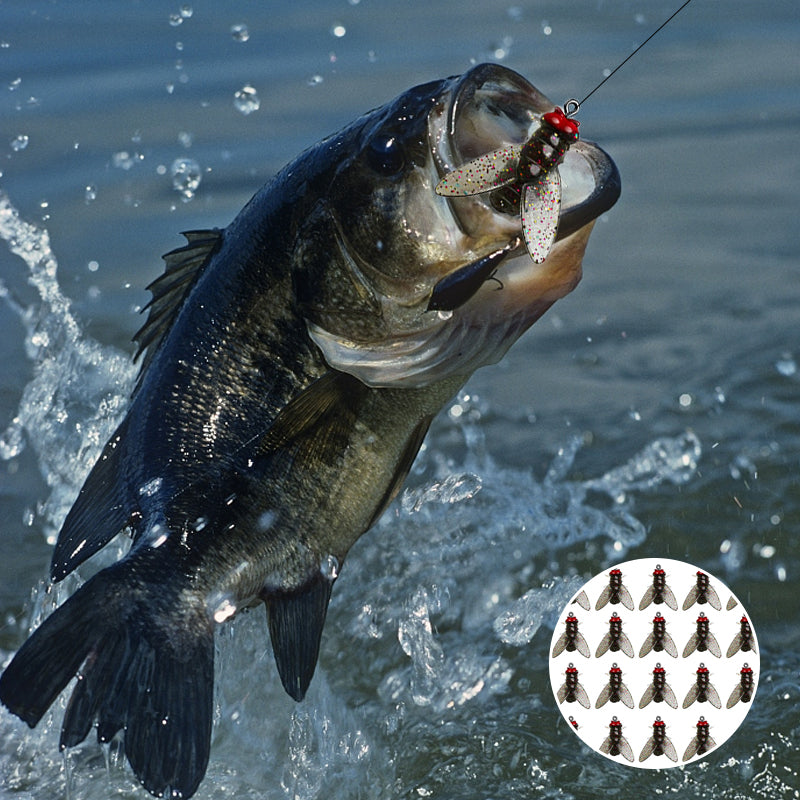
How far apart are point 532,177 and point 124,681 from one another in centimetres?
132

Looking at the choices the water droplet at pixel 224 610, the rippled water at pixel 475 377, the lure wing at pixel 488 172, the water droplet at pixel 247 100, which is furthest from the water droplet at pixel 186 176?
the lure wing at pixel 488 172

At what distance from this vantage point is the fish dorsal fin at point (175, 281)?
2.90m

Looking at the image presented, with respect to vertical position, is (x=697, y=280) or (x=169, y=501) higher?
(x=169, y=501)

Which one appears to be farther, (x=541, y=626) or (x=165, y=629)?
(x=541, y=626)

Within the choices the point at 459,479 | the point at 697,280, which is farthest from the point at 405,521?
the point at 697,280

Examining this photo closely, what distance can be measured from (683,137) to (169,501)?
461cm

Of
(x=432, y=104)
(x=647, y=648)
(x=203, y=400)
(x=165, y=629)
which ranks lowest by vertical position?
(x=647, y=648)

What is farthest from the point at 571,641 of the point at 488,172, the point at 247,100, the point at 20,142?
the point at 20,142

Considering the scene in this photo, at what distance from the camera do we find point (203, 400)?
2.72 meters

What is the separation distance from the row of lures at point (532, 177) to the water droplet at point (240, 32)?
544 cm

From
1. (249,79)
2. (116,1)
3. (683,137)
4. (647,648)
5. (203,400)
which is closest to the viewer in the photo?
(203,400)

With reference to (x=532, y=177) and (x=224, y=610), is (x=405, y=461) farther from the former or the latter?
(x=532, y=177)

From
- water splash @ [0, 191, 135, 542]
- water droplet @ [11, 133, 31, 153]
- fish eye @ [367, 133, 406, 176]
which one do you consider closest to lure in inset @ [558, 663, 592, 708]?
fish eye @ [367, 133, 406, 176]

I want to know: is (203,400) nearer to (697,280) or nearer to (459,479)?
(459,479)
